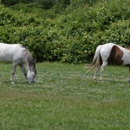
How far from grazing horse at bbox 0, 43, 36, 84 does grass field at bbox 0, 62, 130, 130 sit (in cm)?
35

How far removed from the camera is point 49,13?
38.5 meters

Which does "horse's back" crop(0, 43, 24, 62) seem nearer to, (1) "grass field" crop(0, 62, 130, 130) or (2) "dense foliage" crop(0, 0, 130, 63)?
(1) "grass field" crop(0, 62, 130, 130)

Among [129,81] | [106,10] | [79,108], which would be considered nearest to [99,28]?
[106,10]

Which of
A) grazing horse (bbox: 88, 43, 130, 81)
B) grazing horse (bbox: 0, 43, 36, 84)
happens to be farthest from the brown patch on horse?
grazing horse (bbox: 0, 43, 36, 84)

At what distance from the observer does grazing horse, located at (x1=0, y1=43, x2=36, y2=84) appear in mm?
15961

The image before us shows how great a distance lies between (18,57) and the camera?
1630 centimetres

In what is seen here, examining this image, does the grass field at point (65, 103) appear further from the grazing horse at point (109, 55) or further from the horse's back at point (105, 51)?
the horse's back at point (105, 51)

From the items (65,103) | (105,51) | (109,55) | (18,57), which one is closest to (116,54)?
(109,55)

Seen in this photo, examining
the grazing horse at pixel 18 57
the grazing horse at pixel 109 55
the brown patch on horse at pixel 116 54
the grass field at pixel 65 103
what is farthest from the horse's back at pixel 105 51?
the grazing horse at pixel 18 57

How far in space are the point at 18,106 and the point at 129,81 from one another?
6917 mm

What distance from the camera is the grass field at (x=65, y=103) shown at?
10.1 metres

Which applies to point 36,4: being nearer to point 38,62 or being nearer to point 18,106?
point 38,62

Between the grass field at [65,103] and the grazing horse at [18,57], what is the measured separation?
1.14ft

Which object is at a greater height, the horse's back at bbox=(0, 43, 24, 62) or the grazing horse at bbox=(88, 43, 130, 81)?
the horse's back at bbox=(0, 43, 24, 62)
